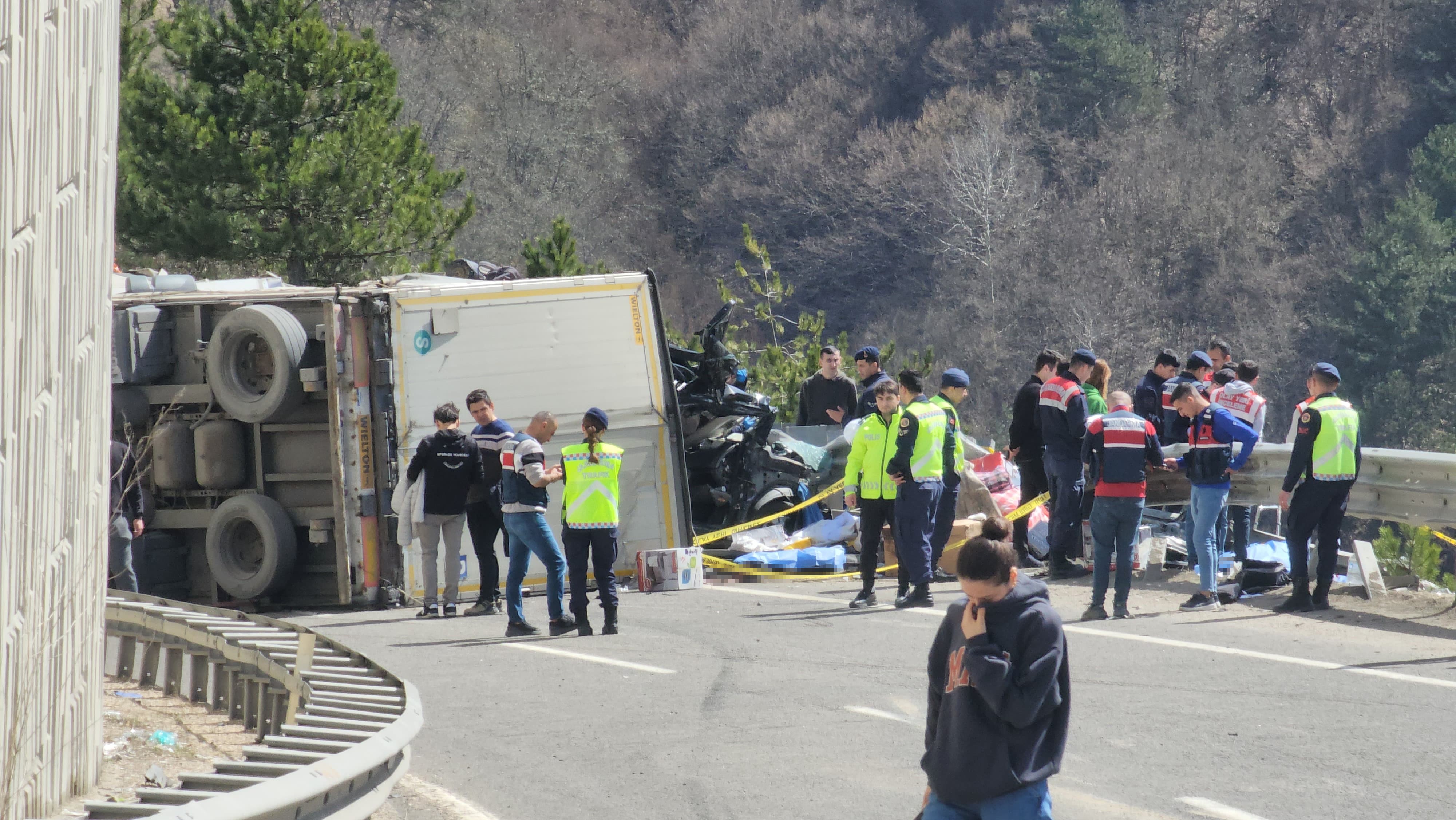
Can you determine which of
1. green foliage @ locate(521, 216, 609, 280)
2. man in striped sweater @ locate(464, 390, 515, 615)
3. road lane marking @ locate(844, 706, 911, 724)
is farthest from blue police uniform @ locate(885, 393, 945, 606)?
green foliage @ locate(521, 216, 609, 280)

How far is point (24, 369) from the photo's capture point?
517cm

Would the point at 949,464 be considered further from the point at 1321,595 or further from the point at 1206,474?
the point at 1321,595

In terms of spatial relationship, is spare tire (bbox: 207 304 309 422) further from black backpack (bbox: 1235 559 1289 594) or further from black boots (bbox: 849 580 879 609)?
black backpack (bbox: 1235 559 1289 594)

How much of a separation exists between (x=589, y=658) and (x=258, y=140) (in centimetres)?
1915

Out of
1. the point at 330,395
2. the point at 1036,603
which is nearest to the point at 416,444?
the point at 330,395

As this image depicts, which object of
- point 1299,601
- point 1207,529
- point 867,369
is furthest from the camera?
point 867,369

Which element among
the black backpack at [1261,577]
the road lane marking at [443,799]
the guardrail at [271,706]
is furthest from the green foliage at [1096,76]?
the road lane marking at [443,799]

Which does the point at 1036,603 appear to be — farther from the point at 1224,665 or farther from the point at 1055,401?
the point at 1055,401

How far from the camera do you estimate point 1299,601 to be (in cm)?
1178

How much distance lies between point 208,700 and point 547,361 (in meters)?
5.57

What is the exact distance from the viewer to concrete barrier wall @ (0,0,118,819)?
5.04m

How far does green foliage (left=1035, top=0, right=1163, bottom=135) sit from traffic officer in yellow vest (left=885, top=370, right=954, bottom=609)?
5016cm

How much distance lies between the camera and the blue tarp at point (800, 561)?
48.3 feet

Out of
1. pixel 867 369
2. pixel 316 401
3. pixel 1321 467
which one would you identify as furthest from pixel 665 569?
pixel 1321 467
